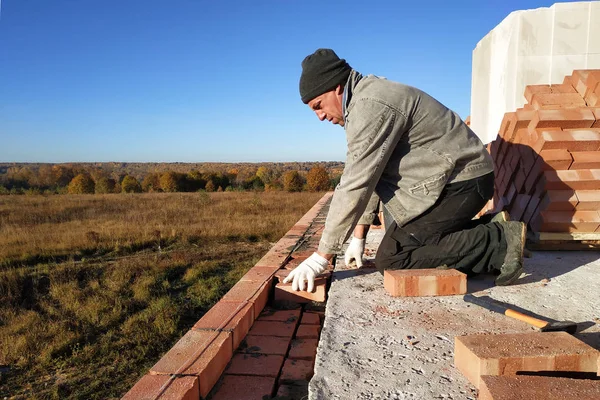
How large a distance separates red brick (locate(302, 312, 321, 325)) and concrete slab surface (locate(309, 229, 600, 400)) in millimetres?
137

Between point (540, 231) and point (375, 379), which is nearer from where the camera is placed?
point (375, 379)

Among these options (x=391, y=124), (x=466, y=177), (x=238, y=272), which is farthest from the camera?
(x=238, y=272)

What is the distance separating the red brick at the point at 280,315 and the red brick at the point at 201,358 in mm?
387

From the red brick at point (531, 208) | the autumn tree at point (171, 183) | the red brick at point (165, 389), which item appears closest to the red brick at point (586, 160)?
the red brick at point (531, 208)

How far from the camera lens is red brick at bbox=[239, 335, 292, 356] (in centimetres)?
148

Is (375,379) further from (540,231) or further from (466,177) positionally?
(540,231)

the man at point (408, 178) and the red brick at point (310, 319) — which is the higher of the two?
the man at point (408, 178)

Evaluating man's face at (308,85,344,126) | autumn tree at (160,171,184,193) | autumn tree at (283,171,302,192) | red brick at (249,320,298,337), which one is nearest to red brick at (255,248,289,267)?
red brick at (249,320,298,337)

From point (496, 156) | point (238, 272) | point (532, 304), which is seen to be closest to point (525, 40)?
point (496, 156)

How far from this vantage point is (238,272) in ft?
20.4

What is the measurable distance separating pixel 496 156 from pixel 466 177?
1568 millimetres

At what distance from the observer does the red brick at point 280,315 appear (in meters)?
1.78

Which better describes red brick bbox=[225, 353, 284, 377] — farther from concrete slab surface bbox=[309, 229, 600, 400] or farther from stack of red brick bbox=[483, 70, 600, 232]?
stack of red brick bbox=[483, 70, 600, 232]

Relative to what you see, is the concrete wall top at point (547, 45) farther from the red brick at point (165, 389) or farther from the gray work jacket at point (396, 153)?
the red brick at point (165, 389)
